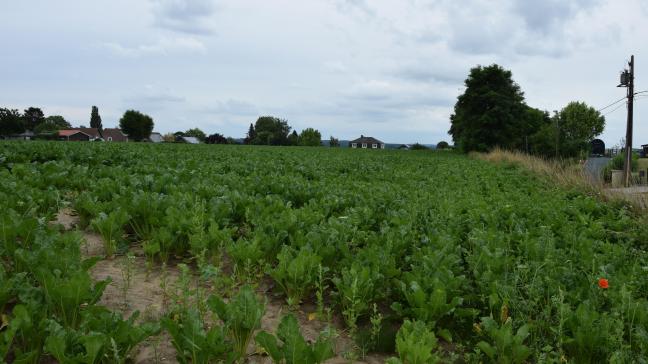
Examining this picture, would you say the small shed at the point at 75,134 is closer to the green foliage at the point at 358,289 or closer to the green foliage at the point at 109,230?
the green foliage at the point at 109,230

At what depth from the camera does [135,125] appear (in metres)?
102

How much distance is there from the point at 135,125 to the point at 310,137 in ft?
151

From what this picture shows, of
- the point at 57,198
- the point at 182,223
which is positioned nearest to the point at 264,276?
the point at 182,223

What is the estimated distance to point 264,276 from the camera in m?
4.37

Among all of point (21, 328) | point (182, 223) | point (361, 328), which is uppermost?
point (182, 223)

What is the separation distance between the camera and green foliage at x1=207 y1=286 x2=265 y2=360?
113 inches

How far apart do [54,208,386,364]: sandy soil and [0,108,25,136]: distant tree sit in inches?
3734

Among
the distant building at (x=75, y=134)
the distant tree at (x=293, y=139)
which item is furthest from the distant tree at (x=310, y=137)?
the distant building at (x=75, y=134)

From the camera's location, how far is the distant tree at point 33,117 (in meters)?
103

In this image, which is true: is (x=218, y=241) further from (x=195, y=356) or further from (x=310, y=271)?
(x=195, y=356)

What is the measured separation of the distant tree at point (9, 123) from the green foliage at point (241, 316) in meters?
96.6

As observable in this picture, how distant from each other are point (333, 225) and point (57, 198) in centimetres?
340

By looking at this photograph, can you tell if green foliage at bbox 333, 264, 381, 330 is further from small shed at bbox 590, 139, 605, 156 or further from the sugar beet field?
small shed at bbox 590, 139, 605, 156

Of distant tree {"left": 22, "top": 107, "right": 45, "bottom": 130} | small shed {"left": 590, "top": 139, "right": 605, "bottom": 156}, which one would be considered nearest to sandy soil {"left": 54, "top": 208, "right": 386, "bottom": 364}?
small shed {"left": 590, "top": 139, "right": 605, "bottom": 156}
